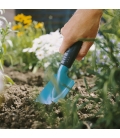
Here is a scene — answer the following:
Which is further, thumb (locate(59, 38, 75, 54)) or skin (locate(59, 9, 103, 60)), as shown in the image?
thumb (locate(59, 38, 75, 54))

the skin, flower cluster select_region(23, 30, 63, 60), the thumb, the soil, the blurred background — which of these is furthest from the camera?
the blurred background

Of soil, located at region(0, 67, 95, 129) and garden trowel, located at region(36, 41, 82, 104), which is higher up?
garden trowel, located at region(36, 41, 82, 104)

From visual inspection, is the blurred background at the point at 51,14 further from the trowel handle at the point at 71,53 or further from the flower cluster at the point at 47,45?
the trowel handle at the point at 71,53

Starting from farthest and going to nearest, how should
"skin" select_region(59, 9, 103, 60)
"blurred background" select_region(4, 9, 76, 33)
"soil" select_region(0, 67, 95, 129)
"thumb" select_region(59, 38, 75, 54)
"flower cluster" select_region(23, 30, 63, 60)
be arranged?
"blurred background" select_region(4, 9, 76, 33), "flower cluster" select_region(23, 30, 63, 60), "thumb" select_region(59, 38, 75, 54), "skin" select_region(59, 9, 103, 60), "soil" select_region(0, 67, 95, 129)

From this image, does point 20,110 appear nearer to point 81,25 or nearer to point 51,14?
point 81,25

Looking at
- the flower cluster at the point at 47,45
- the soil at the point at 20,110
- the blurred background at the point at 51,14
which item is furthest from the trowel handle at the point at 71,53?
the blurred background at the point at 51,14

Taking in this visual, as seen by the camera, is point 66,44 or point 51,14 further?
point 51,14

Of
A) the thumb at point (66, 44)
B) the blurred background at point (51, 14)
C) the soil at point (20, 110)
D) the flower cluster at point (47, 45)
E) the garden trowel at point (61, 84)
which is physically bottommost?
the soil at point (20, 110)

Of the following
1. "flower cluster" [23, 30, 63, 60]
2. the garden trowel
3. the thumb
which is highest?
"flower cluster" [23, 30, 63, 60]

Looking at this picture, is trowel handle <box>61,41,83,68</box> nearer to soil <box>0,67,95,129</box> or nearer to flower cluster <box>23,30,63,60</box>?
soil <box>0,67,95,129</box>

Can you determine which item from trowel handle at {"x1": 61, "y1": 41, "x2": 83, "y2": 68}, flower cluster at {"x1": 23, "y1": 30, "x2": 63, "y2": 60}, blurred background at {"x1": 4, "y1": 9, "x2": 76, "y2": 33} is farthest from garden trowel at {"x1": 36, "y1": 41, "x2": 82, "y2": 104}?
blurred background at {"x1": 4, "y1": 9, "x2": 76, "y2": 33}

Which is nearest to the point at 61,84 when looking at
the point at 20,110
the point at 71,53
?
the point at 71,53
